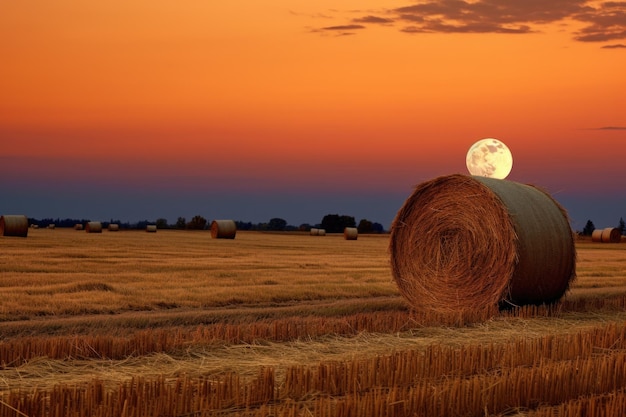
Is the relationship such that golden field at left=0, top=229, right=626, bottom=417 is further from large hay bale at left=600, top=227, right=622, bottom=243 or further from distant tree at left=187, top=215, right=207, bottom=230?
distant tree at left=187, top=215, right=207, bottom=230

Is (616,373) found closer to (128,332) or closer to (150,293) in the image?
(128,332)

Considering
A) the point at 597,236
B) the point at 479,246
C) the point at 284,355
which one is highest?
the point at 597,236

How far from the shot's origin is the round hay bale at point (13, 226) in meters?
39.6

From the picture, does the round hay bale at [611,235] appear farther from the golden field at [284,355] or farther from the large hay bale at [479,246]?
the large hay bale at [479,246]

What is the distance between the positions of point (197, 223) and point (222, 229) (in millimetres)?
30912

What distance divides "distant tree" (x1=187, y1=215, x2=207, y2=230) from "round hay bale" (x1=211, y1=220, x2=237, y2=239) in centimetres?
2975

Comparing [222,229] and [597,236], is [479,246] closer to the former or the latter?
[222,229]

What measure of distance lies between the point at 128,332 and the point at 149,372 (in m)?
4.32

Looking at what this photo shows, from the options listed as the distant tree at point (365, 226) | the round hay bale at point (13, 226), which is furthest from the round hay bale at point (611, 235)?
the round hay bale at point (13, 226)

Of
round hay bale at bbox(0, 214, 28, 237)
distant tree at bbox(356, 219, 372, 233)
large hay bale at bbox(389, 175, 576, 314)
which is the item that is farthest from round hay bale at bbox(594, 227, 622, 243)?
large hay bale at bbox(389, 175, 576, 314)

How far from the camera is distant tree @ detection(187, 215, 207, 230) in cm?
7569

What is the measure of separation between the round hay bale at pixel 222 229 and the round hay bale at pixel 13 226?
9964 millimetres

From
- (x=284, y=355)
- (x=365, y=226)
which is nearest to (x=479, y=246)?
(x=284, y=355)

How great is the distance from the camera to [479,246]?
1393cm
